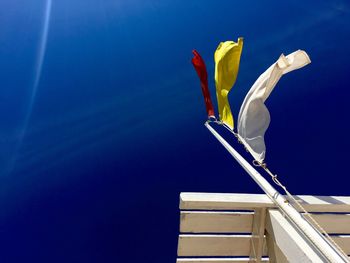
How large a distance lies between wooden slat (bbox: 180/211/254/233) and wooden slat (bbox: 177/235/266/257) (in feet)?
0.14

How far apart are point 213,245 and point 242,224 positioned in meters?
0.15

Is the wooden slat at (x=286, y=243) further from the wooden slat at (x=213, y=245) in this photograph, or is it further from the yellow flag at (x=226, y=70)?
the yellow flag at (x=226, y=70)

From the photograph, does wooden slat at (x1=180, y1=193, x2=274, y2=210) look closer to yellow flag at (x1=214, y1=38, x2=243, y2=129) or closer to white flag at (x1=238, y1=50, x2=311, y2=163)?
white flag at (x1=238, y1=50, x2=311, y2=163)

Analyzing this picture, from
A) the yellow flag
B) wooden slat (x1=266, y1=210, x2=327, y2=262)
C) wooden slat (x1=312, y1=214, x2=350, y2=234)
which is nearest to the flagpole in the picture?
Answer: wooden slat (x1=266, y1=210, x2=327, y2=262)

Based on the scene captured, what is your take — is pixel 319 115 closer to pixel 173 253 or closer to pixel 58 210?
pixel 173 253

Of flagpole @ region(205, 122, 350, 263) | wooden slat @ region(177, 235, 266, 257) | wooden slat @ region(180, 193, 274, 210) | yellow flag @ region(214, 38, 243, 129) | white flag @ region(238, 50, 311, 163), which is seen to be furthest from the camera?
yellow flag @ region(214, 38, 243, 129)

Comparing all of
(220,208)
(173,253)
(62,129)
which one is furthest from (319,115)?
(220,208)

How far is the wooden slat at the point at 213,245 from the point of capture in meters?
1.35

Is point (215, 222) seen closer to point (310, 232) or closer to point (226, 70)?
point (310, 232)

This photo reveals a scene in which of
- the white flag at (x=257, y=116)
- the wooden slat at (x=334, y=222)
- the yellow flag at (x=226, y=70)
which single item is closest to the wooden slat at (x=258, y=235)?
→ the wooden slat at (x=334, y=222)

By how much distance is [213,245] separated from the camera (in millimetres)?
1363

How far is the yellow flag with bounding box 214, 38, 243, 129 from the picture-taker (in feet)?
7.19

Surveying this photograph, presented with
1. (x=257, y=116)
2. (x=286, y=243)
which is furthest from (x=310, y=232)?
(x=257, y=116)

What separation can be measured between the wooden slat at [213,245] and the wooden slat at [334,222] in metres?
0.31
